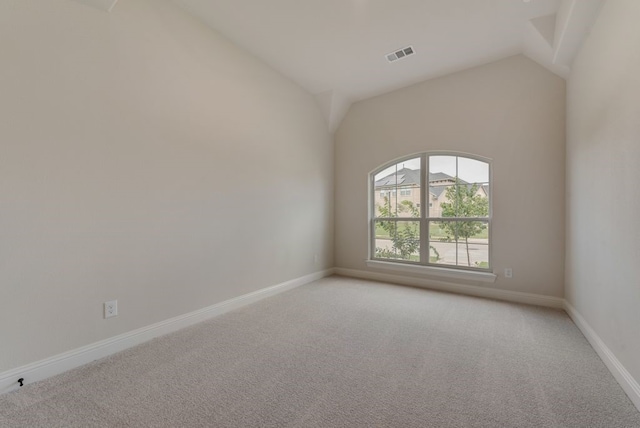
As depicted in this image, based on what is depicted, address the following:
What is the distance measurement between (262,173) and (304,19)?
1.67 meters

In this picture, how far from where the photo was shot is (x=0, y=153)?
1.64 m

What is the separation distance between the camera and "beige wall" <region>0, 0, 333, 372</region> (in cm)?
172

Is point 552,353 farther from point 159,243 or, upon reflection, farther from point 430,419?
point 159,243

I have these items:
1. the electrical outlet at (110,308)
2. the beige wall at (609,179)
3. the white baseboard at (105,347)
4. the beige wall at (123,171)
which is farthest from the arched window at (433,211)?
the electrical outlet at (110,308)

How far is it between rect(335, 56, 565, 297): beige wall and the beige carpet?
2.63 feet

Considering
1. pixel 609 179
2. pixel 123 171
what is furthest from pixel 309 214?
pixel 609 179

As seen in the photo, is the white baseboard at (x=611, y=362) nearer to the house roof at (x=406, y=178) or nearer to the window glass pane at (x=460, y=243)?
the window glass pane at (x=460, y=243)

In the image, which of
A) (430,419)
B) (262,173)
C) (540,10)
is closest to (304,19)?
(262,173)

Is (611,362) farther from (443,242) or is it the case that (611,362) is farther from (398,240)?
(398,240)

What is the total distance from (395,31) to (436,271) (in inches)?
117

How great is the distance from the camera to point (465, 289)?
11.9 ft

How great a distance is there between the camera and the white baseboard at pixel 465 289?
3156 millimetres

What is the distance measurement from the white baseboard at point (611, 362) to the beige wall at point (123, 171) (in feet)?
10.2

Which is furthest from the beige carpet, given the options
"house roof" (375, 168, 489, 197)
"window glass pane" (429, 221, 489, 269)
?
"house roof" (375, 168, 489, 197)
